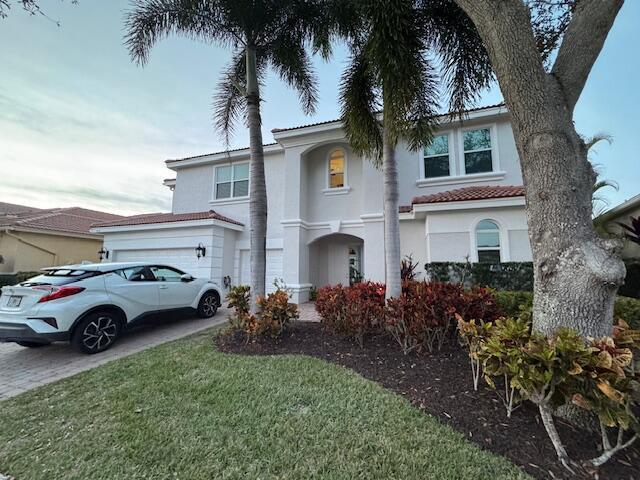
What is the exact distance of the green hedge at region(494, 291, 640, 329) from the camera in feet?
15.3

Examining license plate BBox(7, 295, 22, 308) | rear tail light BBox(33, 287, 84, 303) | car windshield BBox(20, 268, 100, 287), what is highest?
car windshield BBox(20, 268, 100, 287)

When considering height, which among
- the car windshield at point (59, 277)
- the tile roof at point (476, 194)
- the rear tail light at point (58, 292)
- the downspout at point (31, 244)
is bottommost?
the rear tail light at point (58, 292)

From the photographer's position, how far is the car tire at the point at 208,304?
8078mm

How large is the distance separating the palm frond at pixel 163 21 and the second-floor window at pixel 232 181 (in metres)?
6.52

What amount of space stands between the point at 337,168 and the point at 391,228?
6.82 m

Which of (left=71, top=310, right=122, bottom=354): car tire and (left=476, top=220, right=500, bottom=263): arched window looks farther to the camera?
(left=476, top=220, right=500, bottom=263): arched window

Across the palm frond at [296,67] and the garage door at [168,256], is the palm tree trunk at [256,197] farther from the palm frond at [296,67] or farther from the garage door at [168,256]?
the garage door at [168,256]

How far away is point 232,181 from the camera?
13344mm

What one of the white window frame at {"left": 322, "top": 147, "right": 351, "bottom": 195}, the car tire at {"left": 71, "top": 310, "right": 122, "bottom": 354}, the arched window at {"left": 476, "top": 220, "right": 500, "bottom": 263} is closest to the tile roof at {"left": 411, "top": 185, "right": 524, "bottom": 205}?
the arched window at {"left": 476, "top": 220, "right": 500, "bottom": 263}

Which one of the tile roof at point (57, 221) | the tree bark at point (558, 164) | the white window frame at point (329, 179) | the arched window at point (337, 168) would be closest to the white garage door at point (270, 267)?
the white window frame at point (329, 179)

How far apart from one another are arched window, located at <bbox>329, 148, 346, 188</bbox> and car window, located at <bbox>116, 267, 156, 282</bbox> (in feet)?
25.4

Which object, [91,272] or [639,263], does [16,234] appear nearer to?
[91,272]

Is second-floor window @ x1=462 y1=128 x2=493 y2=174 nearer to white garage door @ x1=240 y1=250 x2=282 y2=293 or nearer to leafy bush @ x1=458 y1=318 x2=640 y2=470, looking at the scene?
white garage door @ x1=240 y1=250 x2=282 y2=293

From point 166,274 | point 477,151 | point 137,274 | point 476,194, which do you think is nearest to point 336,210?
point 476,194
